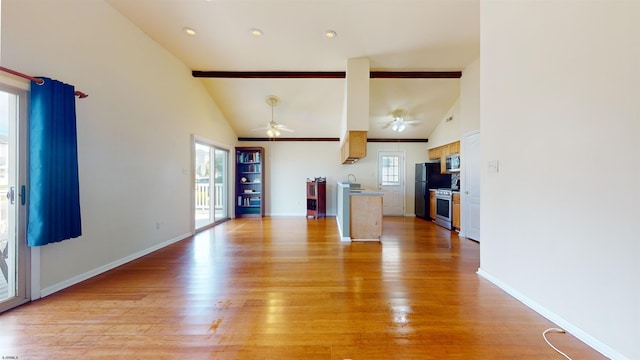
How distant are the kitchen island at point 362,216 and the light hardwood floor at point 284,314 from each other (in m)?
0.96

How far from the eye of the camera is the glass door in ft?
6.71

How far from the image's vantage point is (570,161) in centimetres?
176

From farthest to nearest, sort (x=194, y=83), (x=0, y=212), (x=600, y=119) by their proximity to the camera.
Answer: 1. (x=194, y=83)
2. (x=0, y=212)
3. (x=600, y=119)

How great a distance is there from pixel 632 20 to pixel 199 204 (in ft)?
22.6

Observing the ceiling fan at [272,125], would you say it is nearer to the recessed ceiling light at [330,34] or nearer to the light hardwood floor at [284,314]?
the recessed ceiling light at [330,34]

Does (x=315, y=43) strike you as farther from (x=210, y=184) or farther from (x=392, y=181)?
(x=392, y=181)

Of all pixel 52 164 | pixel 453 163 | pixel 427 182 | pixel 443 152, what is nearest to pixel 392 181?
pixel 427 182

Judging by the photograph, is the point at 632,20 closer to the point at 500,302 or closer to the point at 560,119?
the point at 560,119

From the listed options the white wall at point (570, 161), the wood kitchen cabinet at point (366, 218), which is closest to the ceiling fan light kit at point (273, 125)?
the wood kitchen cabinet at point (366, 218)

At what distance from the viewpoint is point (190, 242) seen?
4141 mm

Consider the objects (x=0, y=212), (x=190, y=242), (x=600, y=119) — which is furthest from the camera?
(x=190, y=242)

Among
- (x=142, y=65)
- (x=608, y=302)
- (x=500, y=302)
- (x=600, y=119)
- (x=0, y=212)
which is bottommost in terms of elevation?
(x=500, y=302)

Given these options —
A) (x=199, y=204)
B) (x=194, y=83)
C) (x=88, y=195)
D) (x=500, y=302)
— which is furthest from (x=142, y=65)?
(x=500, y=302)

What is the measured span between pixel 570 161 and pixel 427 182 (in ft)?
15.4
